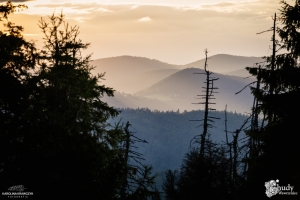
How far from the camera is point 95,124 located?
669 inches

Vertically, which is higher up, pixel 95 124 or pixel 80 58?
pixel 80 58

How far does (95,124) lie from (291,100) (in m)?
7.23

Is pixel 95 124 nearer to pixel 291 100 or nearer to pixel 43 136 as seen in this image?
pixel 43 136

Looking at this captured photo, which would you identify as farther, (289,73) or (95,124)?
(95,124)

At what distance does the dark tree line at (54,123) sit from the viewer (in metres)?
13.8

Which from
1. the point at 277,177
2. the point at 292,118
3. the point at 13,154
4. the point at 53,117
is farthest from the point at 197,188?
the point at 13,154

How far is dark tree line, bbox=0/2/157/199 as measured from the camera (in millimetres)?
13750

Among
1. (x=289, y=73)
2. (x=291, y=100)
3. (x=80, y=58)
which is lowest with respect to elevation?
(x=291, y=100)

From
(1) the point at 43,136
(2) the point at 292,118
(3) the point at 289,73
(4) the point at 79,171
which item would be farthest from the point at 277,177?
(1) the point at 43,136

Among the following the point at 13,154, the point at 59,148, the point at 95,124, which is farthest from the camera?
the point at 95,124

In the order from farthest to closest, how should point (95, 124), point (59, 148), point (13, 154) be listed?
point (95, 124)
point (59, 148)
point (13, 154)

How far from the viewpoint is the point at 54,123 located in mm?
15047

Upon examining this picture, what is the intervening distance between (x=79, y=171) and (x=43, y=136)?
6.32 feet

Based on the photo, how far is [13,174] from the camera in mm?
13680
